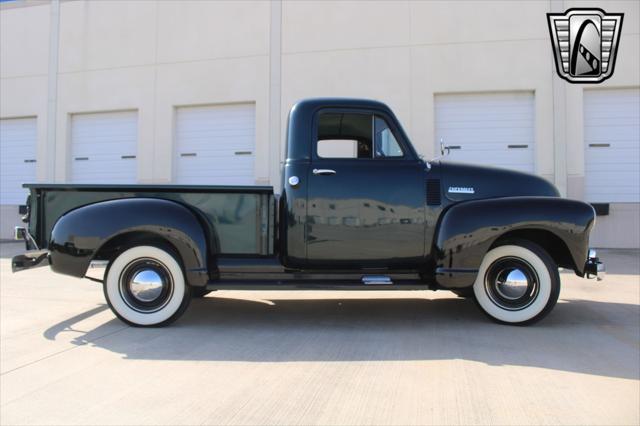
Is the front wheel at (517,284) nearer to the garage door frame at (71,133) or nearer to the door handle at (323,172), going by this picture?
the door handle at (323,172)

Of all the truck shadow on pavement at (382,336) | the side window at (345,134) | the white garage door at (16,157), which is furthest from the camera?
the white garage door at (16,157)

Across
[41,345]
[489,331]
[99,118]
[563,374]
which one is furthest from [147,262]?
[99,118]

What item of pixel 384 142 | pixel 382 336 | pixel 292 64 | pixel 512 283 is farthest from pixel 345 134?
pixel 292 64

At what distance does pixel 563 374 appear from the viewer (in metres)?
2.91

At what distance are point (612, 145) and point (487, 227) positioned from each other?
821 centimetres

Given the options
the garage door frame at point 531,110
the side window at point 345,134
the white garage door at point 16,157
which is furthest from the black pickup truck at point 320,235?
the white garage door at point 16,157

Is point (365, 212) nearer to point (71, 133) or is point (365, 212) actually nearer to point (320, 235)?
point (320, 235)

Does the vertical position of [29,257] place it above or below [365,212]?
below

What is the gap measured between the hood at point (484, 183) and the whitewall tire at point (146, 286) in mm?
2604

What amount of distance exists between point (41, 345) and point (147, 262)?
40.5 inches

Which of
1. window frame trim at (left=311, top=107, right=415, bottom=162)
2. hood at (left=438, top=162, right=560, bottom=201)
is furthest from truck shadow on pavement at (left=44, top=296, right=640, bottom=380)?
window frame trim at (left=311, top=107, right=415, bottom=162)

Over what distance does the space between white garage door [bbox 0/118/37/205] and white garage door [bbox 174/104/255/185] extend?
16.4ft

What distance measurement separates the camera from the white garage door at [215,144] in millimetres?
11258

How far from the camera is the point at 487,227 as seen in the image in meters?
3.84
